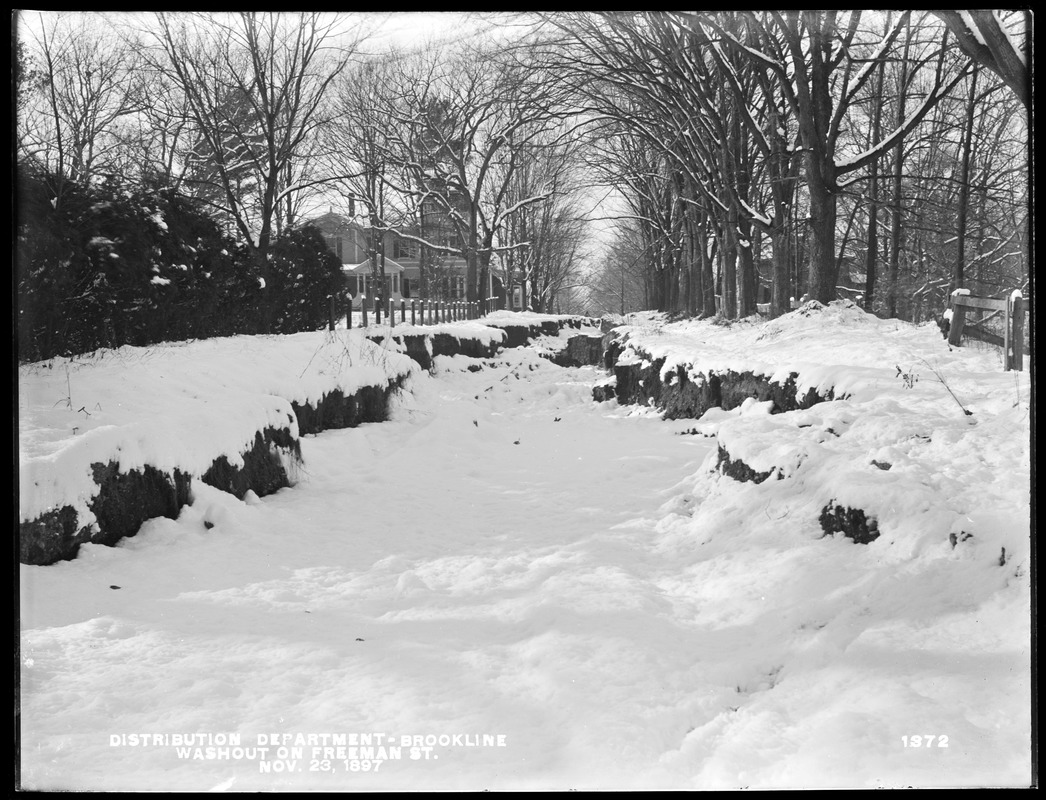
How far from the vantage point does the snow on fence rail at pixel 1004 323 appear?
22.5 feet

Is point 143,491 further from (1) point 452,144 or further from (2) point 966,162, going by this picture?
(1) point 452,144

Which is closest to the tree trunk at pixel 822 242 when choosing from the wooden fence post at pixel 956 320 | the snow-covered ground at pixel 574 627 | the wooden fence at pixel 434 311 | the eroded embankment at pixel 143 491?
the wooden fence post at pixel 956 320

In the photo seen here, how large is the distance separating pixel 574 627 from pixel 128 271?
7287 mm

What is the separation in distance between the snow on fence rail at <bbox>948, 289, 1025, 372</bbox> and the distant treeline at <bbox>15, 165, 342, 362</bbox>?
285 inches

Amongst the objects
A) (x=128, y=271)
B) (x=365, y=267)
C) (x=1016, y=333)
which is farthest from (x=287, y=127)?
(x=365, y=267)

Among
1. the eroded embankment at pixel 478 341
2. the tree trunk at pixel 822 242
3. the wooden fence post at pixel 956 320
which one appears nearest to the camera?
the wooden fence post at pixel 956 320

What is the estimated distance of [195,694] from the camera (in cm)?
→ 292

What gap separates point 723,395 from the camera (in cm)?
980

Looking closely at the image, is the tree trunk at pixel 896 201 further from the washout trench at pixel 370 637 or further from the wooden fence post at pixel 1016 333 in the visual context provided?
the washout trench at pixel 370 637

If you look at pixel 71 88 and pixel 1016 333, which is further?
pixel 71 88

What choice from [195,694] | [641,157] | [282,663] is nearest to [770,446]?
[282,663]

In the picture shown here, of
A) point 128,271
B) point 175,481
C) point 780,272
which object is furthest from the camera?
point 780,272

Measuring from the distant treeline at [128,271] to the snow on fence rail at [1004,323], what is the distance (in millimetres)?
7249

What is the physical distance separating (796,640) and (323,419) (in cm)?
600
